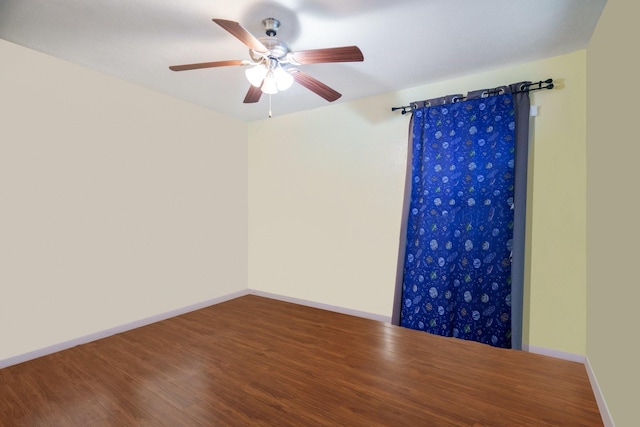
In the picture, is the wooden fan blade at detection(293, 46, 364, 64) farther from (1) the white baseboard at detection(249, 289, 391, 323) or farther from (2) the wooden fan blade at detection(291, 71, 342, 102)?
(1) the white baseboard at detection(249, 289, 391, 323)

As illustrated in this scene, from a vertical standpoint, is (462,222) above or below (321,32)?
below

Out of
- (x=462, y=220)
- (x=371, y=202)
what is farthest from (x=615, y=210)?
(x=371, y=202)

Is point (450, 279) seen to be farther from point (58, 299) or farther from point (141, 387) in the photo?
point (58, 299)

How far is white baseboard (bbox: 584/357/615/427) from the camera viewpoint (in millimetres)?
1761

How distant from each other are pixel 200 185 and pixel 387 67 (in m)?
2.56

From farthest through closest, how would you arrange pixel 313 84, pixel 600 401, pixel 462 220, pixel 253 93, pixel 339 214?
pixel 339 214 → pixel 462 220 → pixel 253 93 → pixel 313 84 → pixel 600 401

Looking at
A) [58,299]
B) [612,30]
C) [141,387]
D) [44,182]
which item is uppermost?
[612,30]

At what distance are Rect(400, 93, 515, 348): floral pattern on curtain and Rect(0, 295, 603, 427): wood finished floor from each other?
25cm

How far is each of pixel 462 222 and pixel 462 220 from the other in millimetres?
19

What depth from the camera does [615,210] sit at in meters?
1.76

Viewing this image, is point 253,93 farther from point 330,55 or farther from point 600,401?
point 600,401

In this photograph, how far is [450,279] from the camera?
307cm

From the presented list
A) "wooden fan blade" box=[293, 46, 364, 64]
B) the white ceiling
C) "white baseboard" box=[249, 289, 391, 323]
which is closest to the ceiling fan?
"wooden fan blade" box=[293, 46, 364, 64]

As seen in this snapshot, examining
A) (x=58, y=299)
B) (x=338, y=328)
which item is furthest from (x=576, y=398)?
(x=58, y=299)
